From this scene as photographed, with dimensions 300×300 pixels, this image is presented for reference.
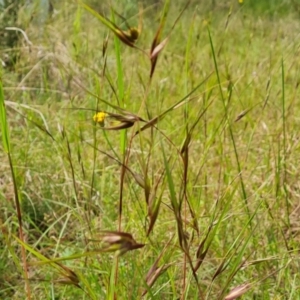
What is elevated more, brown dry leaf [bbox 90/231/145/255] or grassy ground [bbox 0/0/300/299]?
brown dry leaf [bbox 90/231/145/255]

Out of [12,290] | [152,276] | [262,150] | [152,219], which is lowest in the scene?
[12,290]

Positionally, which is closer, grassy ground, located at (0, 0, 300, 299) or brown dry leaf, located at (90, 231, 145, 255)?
brown dry leaf, located at (90, 231, 145, 255)

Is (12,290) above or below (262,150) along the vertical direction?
below

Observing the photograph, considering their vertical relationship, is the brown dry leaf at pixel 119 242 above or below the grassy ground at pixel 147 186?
above

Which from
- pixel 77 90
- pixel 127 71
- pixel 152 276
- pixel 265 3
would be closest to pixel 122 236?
pixel 152 276

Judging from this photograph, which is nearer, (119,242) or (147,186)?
(119,242)

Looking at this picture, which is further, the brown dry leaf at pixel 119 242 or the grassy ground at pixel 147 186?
the grassy ground at pixel 147 186

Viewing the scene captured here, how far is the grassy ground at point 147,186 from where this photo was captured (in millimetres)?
736

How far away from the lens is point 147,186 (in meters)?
0.63

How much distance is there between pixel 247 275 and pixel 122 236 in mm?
619

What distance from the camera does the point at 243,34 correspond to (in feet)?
11.8

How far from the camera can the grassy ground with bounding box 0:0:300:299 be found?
2.41 ft

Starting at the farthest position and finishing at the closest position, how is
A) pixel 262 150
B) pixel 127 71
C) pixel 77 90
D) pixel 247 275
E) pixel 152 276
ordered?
pixel 127 71, pixel 77 90, pixel 262 150, pixel 247 275, pixel 152 276

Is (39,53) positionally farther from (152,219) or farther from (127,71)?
(152,219)
